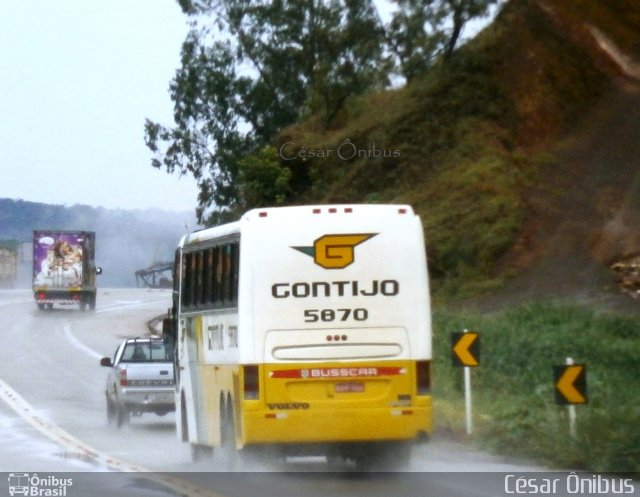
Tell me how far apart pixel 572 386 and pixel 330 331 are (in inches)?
116

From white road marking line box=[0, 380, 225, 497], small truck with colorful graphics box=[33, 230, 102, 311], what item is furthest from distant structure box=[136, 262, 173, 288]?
white road marking line box=[0, 380, 225, 497]

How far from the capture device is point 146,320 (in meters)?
61.9

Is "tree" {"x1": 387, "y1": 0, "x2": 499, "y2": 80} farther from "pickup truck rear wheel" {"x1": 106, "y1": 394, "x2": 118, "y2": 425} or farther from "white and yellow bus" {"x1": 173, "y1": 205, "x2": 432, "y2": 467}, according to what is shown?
"white and yellow bus" {"x1": 173, "y1": 205, "x2": 432, "y2": 467}

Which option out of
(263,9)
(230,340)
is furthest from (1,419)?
(263,9)

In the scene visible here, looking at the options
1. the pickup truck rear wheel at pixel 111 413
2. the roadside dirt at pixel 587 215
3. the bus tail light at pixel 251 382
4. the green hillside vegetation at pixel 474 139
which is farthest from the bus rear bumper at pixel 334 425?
the green hillside vegetation at pixel 474 139

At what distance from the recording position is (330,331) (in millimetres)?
16125

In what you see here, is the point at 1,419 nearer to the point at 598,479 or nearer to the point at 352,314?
the point at 352,314

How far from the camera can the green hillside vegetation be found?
41.8 m

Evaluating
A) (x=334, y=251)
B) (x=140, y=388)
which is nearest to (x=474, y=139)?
(x=140, y=388)

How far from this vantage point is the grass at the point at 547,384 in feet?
53.6

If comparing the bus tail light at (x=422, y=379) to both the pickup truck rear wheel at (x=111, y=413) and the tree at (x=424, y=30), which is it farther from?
the tree at (x=424, y=30)

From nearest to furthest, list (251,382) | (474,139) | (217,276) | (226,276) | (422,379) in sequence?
(251,382) < (422,379) < (226,276) < (217,276) < (474,139)

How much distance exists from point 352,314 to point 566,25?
104 feet

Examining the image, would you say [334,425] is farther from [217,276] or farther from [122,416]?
[122,416]
